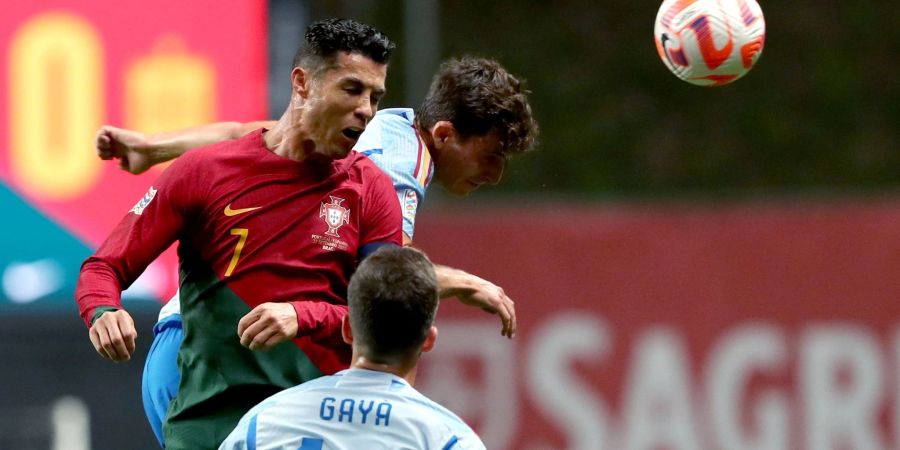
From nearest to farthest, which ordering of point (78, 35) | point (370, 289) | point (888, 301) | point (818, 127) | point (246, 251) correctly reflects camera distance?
point (370, 289)
point (246, 251)
point (78, 35)
point (888, 301)
point (818, 127)

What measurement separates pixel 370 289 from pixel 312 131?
734mm

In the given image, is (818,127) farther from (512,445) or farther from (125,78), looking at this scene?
(125,78)

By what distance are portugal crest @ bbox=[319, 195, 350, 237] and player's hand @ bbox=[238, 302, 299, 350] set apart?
41 cm

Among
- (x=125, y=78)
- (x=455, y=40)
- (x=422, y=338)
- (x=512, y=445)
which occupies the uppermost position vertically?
(x=455, y=40)

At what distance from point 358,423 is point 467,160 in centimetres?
156

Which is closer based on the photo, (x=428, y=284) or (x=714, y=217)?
(x=428, y=284)

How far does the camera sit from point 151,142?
4570mm

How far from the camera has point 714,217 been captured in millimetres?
8375

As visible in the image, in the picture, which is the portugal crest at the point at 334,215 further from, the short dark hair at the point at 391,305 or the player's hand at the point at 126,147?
the player's hand at the point at 126,147

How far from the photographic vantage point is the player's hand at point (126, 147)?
177 inches

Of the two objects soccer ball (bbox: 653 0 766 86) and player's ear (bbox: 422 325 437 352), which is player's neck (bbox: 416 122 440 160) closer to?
soccer ball (bbox: 653 0 766 86)

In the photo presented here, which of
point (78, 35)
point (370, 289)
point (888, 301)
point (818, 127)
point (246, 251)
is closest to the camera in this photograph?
point (370, 289)

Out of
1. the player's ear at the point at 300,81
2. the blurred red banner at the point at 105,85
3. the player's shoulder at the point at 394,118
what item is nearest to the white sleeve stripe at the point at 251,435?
the player's ear at the point at 300,81

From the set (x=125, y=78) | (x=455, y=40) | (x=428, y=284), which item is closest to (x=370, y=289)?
(x=428, y=284)
